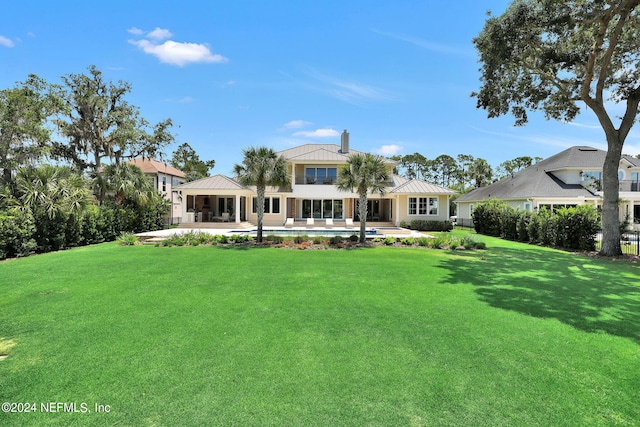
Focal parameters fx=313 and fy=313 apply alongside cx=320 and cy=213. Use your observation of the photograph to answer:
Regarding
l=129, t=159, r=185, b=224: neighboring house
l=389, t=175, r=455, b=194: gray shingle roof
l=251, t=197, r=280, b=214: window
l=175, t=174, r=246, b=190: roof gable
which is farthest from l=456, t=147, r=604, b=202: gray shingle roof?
l=129, t=159, r=185, b=224: neighboring house

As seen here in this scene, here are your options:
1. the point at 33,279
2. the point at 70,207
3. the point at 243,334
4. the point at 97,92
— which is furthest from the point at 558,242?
the point at 97,92

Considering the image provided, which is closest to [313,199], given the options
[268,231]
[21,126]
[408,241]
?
[268,231]

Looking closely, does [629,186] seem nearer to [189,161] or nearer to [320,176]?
[320,176]

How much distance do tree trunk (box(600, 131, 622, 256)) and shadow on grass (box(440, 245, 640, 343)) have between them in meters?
2.31

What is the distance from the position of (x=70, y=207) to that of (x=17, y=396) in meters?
14.0

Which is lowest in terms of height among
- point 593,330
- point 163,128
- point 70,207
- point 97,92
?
point 593,330

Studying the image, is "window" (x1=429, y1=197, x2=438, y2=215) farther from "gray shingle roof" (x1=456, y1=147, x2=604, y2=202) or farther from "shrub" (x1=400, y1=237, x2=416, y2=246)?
"shrub" (x1=400, y1=237, x2=416, y2=246)

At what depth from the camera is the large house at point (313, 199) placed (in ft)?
89.7

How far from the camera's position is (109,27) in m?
14.1

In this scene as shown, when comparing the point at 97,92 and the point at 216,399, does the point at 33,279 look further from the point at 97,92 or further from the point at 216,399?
the point at 97,92

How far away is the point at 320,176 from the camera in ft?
95.7

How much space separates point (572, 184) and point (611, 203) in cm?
1614

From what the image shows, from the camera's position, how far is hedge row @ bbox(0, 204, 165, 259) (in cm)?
1249

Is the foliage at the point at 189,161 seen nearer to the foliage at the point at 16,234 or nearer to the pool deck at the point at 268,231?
the pool deck at the point at 268,231
